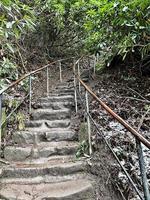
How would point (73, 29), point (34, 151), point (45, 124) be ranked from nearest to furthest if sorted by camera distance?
1. point (34, 151)
2. point (45, 124)
3. point (73, 29)

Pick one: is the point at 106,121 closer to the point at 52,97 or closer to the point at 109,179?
the point at 109,179

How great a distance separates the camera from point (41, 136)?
460 centimetres

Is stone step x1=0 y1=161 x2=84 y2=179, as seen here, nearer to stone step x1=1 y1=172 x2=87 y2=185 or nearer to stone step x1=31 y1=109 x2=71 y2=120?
stone step x1=1 y1=172 x2=87 y2=185

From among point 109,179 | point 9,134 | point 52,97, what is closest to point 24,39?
point 52,97

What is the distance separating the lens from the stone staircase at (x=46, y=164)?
330 centimetres

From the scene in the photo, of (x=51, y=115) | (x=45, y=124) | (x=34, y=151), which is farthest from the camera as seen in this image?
(x=51, y=115)

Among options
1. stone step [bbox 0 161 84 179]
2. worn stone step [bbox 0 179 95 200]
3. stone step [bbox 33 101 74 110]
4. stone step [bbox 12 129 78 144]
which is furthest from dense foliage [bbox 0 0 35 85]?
worn stone step [bbox 0 179 95 200]

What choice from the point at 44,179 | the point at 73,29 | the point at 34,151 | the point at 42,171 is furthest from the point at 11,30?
the point at 73,29

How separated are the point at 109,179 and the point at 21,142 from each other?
172 centimetres

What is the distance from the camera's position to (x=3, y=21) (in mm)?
3910

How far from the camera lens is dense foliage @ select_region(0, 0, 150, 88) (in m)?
4.48

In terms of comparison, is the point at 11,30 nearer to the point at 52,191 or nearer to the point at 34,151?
the point at 34,151

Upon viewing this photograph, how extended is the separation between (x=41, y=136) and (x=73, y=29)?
20.3 feet

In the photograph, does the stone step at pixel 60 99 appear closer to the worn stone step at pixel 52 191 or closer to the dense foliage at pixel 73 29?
the dense foliage at pixel 73 29
